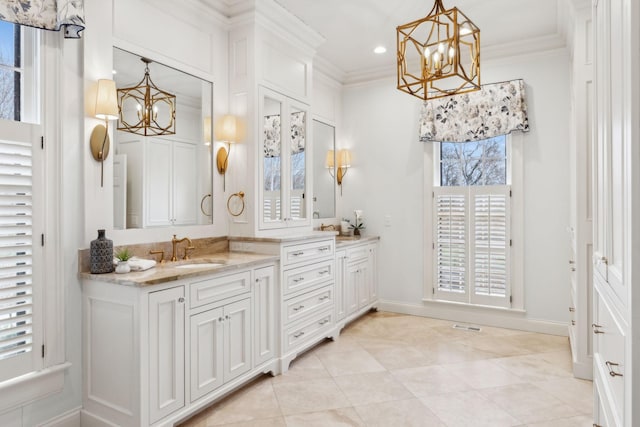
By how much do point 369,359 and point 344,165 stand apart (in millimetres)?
2481

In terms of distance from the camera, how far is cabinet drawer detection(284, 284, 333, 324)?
324 cm

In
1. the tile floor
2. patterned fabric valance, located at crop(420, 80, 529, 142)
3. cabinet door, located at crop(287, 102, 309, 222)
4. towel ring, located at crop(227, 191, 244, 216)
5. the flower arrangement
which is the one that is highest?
patterned fabric valance, located at crop(420, 80, 529, 142)

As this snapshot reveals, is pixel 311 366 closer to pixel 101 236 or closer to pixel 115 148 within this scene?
pixel 101 236

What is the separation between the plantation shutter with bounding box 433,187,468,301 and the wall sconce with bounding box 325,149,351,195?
1.17 meters

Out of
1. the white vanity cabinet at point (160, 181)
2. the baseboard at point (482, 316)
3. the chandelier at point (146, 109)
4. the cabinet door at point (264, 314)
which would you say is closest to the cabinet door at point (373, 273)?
the baseboard at point (482, 316)

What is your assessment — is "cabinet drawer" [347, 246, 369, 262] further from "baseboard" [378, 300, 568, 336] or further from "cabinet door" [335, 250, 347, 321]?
"baseboard" [378, 300, 568, 336]

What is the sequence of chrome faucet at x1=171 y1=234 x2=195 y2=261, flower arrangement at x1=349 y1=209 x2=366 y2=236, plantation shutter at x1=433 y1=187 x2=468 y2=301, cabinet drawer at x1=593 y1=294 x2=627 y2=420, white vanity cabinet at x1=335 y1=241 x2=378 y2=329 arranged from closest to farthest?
cabinet drawer at x1=593 y1=294 x2=627 y2=420 < chrome faucet at x1=171 y1=234 x2=195 y2=261 < white vanity cabinet at x1=335 y1=241 x2=378 y2=329 < plantation shutter at x1=433 y1=187 x2=468 y2=301 < flower arrangement at x1=349 y1=209 x2=366 y2=236

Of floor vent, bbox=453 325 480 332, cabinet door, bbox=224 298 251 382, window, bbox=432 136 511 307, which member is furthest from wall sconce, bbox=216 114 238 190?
floor vent, bbox=453 325 480 332

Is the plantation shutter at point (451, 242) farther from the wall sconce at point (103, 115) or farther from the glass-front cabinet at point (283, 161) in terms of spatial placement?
the wall sconce at point (103, 115)

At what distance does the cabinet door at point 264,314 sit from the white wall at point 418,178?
7.23 feet

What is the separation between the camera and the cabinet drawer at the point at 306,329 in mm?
3238

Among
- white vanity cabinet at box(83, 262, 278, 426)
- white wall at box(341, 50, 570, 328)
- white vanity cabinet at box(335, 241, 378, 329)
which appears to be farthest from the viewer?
white vanity cabinet at box(335, 241, 378, 329)

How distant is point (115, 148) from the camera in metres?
2.54

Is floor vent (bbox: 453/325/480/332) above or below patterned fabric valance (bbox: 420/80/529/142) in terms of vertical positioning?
below
